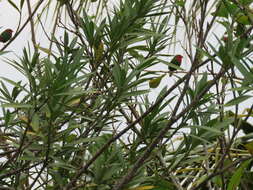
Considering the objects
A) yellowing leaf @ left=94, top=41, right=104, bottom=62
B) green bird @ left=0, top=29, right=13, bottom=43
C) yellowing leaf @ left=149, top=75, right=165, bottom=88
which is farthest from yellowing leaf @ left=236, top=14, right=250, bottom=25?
green bird @ left=0, top=29, right=13, bottom=43

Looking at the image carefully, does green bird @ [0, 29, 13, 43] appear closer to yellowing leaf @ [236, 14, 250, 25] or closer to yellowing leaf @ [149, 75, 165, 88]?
yellowing leaf @ [149, 75, 165, 88]

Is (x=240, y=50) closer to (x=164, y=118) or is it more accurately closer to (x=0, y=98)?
(x=164, y=118)

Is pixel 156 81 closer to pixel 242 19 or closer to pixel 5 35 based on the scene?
pixel 242 19

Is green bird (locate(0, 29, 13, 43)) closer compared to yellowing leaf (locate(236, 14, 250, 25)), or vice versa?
yellowing leaf (locate(236, 14, 250, 25))

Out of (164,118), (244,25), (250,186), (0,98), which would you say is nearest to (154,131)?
(164,118)

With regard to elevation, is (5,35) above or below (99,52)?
above

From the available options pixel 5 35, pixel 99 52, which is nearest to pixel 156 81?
pixel 99 52

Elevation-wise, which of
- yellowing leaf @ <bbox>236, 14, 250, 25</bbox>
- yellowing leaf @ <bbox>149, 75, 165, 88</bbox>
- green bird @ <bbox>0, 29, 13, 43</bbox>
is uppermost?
green bird @ <bbox>0, 29, 13, 43</bbox>

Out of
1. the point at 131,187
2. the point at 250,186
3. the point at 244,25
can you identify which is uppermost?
the point at 244,25

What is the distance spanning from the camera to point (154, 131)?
91 centimetres

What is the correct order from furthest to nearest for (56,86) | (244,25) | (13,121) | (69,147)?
(244,25) → (13,121) → (69,147) → (56,86)

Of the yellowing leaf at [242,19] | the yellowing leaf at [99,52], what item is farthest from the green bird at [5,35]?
the yellowing leaf at [242,19]

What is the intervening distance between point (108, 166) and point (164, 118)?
14 centimetres

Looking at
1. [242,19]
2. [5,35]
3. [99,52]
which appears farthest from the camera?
[5,35]
